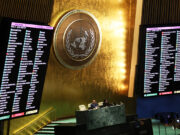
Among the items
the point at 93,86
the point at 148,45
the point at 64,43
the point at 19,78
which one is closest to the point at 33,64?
the point at 19,78

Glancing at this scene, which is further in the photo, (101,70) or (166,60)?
(101,70)

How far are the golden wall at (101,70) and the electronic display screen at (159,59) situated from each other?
2.05 metres

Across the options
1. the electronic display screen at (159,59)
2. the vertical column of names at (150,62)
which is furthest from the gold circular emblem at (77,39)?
the vertical column of names at (150,62)

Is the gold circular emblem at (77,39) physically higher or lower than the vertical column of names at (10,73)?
higher

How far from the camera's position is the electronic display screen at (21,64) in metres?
5.45

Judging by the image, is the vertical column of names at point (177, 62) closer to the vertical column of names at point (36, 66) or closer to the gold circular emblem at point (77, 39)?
the gold circular emblem at point (77, 39)

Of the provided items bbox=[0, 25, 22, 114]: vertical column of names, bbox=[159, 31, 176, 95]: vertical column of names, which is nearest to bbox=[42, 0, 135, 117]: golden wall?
bbox=[159, 31, 176, 95]: vertical column of names

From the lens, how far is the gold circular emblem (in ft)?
28.1

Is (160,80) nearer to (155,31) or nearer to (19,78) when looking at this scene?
(155,31)

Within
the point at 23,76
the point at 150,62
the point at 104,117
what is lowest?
the point at 104,117

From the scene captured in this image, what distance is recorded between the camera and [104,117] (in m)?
5.60

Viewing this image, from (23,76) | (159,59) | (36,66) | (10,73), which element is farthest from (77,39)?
(10,73)

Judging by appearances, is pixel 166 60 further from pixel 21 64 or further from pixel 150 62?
pixel 21 64

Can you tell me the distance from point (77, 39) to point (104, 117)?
153 inches
